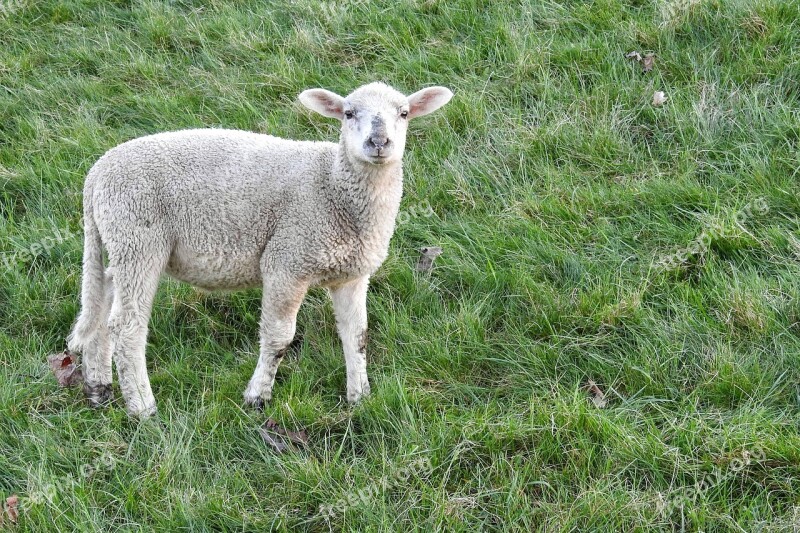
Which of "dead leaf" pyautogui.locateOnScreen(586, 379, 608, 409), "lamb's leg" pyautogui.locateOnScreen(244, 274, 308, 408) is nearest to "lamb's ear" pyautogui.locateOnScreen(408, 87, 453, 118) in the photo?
"lamb's leg" pyautogui.locateOnScreen(244, 274, 308, 408)

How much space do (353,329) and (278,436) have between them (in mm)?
755

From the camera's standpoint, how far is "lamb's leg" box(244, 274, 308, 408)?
4.64 metres

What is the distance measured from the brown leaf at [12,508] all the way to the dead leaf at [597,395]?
8.59 ft

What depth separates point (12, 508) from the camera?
396 cm

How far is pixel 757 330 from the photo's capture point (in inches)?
179

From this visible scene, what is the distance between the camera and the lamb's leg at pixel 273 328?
4.64 meters

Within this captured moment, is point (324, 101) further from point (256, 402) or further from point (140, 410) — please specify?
point (140, 410)

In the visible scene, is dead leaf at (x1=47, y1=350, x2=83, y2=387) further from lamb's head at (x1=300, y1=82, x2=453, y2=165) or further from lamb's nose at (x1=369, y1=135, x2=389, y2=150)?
lamb's nose at (x1=369, y1=135, x2=389, y2=150)

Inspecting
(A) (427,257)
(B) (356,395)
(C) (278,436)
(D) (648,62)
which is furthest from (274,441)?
(D) (648,62)

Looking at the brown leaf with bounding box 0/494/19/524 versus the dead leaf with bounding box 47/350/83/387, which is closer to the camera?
the brown leaf with bounding box 0/494/19/524

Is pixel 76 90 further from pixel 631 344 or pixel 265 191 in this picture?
pixel 631 344

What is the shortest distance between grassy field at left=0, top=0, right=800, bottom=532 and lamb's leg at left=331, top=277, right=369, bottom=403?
121 mm

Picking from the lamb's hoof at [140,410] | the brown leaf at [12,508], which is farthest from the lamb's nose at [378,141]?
the brown leaf at [12,508]

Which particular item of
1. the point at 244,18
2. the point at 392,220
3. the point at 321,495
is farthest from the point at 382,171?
the point at 244,18
